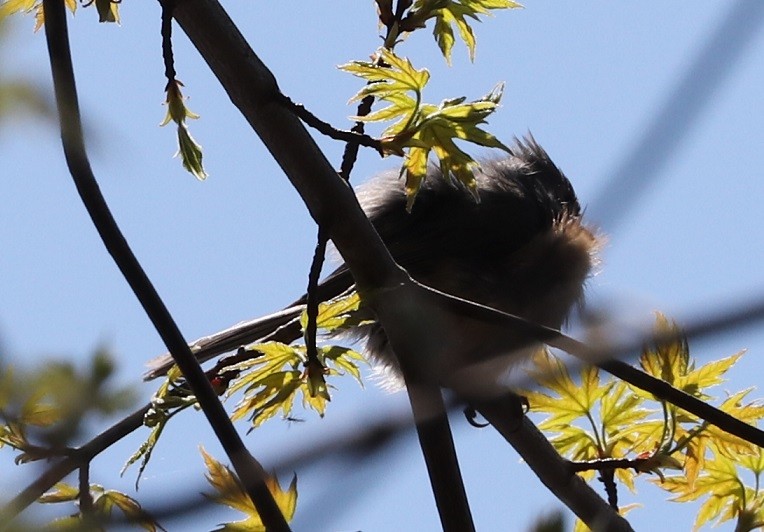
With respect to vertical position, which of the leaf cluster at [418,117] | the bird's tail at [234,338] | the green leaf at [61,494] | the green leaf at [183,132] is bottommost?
the green leaf at [61,494]

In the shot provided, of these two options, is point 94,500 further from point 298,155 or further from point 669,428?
point 669,428

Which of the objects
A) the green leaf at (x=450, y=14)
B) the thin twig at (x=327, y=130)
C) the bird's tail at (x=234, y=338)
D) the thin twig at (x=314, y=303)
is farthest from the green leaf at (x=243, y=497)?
the bird's tail at (x=234, y=338)

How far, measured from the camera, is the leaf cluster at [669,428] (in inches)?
78.4

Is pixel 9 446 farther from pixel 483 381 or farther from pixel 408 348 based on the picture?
pixel 483 381

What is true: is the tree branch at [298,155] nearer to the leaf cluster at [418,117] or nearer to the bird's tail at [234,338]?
the leaf cluster at [418,117]

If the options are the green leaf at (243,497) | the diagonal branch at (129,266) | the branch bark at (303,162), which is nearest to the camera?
the diagonal branch at (129,266)

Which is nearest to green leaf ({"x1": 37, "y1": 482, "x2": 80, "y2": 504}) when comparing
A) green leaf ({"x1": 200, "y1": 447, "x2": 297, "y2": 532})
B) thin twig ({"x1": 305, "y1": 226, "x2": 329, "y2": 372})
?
green leaf ({"x1": 200, "y1": 447, "x2": 297, "y2": 532})

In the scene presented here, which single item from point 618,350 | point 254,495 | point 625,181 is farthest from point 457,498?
point 625,181

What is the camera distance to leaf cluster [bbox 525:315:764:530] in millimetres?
1990

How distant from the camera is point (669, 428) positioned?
2.03 meters

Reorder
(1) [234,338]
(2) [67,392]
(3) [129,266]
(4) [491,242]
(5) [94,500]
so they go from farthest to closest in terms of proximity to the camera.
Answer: (4) [491,242]
(1) [234,338]
(5) [94,500]
(3) [129,266]
(2) [67,392]

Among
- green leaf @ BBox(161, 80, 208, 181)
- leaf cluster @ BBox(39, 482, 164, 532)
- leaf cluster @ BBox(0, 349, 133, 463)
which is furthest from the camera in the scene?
green leaf @ BBox(161, 80, 208, 181)

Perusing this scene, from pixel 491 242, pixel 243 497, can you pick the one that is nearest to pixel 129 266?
pixel 243 497

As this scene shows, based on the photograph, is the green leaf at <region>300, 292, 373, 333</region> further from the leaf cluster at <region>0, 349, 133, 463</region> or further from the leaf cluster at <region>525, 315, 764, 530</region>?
the leaf cluster at <region>0, 349, 133, 463</region>
